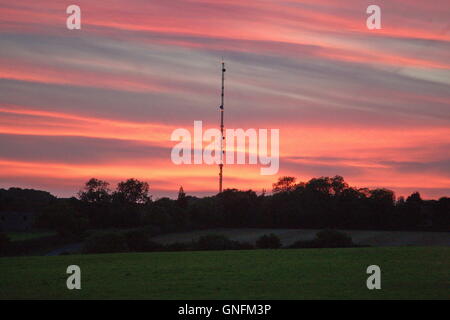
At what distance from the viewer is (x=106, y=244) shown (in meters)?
70.8

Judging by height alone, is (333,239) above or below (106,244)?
above

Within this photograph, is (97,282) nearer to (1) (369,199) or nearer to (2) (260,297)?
(2) (260,297)

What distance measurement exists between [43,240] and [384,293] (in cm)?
5861

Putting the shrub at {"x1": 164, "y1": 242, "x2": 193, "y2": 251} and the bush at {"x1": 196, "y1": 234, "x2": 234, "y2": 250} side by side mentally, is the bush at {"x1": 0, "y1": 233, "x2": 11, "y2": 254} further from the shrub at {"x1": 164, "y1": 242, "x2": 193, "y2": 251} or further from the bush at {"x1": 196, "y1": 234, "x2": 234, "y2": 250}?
the bush at {"x1": 196, "y1": 234, "x2": 234, "y2": 250}

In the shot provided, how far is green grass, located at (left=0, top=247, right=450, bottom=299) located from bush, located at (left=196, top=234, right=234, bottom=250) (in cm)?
1375

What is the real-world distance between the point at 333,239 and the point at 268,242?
7.16m

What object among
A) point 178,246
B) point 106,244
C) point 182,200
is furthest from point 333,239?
point 182,200

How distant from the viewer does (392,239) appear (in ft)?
259

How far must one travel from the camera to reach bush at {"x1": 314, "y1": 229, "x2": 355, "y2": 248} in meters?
73.9

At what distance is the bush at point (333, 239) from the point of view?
73.9m

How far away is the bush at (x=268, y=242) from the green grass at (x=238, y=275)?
638 inches

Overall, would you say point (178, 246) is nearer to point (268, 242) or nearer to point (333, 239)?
point (268, 242)

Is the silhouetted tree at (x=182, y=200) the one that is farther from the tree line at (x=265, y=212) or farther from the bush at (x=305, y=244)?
the bush at (x=305, y=244)

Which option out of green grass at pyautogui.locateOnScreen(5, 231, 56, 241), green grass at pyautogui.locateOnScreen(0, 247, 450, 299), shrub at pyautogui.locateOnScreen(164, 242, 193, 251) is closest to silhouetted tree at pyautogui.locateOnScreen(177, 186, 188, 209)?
green grass at pyautogui.locateOnScreen(5, 231, 56, 241)
